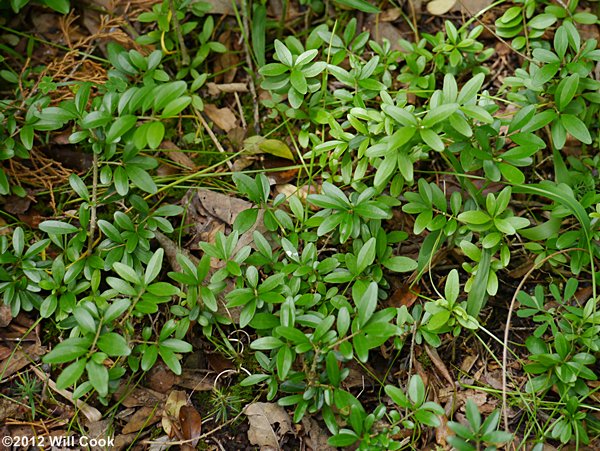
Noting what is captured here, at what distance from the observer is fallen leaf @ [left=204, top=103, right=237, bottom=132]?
8.27ft

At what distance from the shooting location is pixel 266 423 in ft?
6.34

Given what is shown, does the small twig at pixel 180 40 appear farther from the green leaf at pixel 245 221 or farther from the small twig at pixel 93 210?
the green leaf at pixel 245 221

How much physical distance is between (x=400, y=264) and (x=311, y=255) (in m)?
0.31

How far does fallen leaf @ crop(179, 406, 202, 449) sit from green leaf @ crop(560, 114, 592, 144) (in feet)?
5.25

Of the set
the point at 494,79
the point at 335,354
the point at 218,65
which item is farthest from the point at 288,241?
the point at 494,79

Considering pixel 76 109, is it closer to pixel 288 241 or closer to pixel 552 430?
pixel 288 241

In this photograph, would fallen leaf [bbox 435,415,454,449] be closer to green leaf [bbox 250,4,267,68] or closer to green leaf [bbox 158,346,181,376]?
green leaf [bbox 158,346,181,376]

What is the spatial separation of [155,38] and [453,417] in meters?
1.88

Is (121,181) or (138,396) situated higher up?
(121,181)

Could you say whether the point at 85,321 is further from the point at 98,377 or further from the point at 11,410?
the point at 11,410

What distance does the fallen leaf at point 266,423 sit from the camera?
1922mm

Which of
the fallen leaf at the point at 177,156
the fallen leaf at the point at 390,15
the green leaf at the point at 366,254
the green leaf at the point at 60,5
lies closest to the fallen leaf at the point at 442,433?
the green leaf at the point at 366,254

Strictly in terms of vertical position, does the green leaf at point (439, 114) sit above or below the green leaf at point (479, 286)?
above

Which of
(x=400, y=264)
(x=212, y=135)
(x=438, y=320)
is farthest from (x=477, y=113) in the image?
(x=212, y=135)
